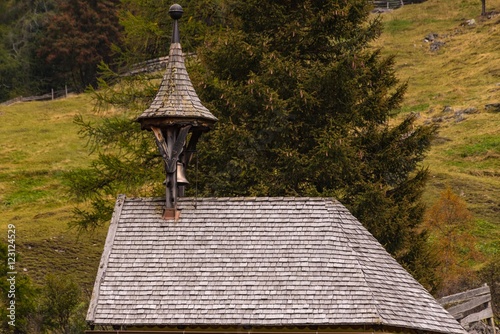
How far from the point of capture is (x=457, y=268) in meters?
33.1

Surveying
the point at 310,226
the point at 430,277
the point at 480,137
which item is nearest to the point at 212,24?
the point at 430,277

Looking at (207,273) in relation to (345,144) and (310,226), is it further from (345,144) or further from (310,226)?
(345,144)

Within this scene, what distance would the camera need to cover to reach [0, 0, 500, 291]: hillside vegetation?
38.7 metres

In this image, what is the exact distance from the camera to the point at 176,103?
845 inches

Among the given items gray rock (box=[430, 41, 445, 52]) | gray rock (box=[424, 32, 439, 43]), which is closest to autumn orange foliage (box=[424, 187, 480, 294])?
gray rock (box=[430, 41, 445, 52])

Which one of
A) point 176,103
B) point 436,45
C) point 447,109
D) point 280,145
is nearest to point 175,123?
point 176,103

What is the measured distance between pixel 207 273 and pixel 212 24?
17.1 m

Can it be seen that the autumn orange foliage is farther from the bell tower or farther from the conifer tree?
the bell tower

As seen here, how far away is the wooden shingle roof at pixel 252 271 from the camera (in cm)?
1828

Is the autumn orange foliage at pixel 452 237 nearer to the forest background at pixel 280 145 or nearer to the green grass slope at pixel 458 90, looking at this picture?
the forest background at pixel 280 145

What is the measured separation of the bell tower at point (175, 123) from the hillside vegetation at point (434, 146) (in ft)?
44.3

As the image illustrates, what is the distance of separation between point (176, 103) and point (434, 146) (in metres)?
34.0

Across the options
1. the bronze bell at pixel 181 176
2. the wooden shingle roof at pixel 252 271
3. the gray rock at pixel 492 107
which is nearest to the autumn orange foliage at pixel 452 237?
the wooden shingle roof at pixel 252 271

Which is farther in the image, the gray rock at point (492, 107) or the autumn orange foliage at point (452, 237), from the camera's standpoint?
the gray rock at point (492, 107)
